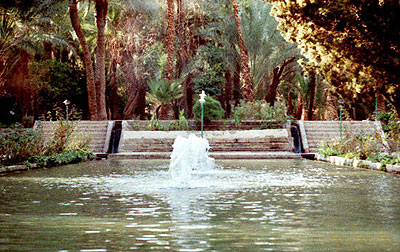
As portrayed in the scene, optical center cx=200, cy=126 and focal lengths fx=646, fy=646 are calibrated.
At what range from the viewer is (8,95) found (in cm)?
4009

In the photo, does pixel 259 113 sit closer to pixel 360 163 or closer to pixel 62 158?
pixel 360 163

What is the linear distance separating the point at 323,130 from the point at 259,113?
11.8 ft

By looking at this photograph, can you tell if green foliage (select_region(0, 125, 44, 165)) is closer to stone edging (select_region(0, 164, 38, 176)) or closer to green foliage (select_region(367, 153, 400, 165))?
stone edging (select_region(0, 164, 38, 176))

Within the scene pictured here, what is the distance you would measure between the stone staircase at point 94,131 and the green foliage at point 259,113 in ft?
21.4

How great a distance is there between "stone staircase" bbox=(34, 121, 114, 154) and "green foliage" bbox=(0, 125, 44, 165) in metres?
8.78

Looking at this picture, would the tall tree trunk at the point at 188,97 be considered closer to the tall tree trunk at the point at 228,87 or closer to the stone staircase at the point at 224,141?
the tall tree trunk at the point at 228,87

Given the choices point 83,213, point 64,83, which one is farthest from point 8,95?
point 83,213

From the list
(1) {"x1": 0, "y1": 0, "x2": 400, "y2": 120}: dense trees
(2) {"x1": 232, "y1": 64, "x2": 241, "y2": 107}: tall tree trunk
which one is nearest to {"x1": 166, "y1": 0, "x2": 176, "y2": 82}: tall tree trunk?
(1) {"x1": 0, "y1": 0, "x2": 400, "y2": 120}: dense trees

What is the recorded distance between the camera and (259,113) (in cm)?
3322

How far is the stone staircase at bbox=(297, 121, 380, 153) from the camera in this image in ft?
97.4

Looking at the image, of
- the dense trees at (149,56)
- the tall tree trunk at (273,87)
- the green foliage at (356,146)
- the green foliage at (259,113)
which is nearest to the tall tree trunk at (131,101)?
the dense trees at (149,56)

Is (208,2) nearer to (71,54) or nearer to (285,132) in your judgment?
(71,54)

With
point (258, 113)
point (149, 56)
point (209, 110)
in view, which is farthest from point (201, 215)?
point (149, 56)

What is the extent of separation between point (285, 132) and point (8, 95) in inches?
749
